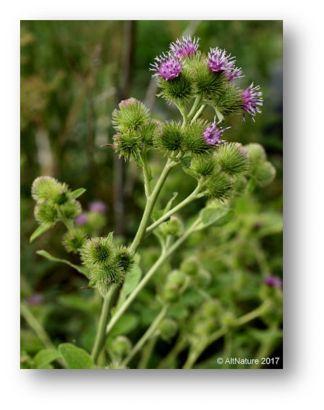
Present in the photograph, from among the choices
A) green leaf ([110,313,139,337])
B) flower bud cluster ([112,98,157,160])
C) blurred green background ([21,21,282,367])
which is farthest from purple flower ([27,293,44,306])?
flower bud cluster ([112,98,157,160])

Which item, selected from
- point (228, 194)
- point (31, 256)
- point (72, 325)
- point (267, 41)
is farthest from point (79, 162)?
point (228, 194)

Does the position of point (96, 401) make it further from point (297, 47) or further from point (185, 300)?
point (297, 47)

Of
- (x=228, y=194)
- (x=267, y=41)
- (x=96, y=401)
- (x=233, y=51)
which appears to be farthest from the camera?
(x=233, y=51)

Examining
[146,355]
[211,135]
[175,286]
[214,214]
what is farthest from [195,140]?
[146,355]

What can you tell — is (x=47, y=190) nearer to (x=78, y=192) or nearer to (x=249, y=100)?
(x=78, y=192)

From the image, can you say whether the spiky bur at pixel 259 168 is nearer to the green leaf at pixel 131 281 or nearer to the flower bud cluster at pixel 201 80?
the flower bud cluster at pixel 201 80

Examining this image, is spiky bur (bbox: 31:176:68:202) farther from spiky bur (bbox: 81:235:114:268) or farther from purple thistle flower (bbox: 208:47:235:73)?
purple thistle flower (bbox: 208:47:235:73)
